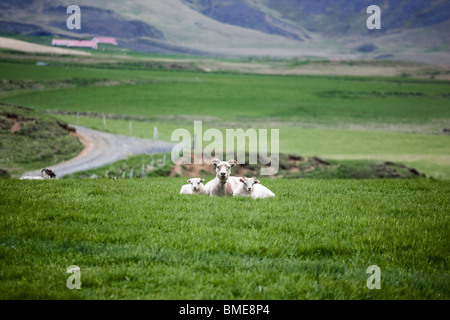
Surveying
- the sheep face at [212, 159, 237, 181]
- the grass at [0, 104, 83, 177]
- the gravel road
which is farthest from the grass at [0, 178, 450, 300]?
the grass at [0, 104, 83, 177]

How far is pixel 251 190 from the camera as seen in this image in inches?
546

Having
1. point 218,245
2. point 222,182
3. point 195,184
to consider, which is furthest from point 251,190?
point 218,245

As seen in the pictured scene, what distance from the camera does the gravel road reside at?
39031 millimetres

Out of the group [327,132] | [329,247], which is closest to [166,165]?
[329,247]

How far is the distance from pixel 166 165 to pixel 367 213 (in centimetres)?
3093

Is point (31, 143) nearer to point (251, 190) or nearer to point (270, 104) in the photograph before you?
point (251, 190)

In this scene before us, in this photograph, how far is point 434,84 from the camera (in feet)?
567

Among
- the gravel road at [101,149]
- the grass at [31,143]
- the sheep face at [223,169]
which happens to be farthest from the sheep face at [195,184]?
the grass at [31,143]

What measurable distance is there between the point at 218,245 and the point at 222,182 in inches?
219

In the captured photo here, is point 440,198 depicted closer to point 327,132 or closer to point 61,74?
Result: point 327,132

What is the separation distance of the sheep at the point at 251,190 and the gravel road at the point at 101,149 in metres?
23.6

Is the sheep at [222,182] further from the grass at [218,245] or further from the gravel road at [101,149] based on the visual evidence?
the gravel road at [101,149]

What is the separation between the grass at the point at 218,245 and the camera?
6664 mm

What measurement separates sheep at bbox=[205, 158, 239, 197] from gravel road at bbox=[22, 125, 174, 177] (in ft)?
75.6
